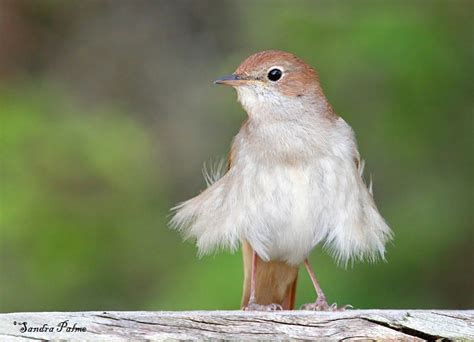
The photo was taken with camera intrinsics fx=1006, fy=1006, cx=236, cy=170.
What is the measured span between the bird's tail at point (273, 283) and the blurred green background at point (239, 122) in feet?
1.84

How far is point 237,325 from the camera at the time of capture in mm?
3229

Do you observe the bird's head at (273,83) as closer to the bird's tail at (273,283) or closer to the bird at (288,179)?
the bird at (288,179)

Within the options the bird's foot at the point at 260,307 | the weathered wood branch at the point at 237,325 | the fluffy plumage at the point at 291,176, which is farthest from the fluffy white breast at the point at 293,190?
the weathered wood branch at the point at 237,325

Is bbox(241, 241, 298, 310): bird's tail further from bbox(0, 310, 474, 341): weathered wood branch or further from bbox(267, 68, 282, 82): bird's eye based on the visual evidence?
bbox(0, 310, 474, 341): weathered wood branch

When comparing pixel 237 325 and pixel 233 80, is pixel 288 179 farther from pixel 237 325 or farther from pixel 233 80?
pixel 237 325

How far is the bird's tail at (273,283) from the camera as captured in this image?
499 cm

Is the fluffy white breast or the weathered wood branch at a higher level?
the fluffy white breast

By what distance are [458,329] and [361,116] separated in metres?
3.08

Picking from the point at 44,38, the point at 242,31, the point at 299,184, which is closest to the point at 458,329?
the point at 299,184

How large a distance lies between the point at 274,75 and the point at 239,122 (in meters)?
2.53

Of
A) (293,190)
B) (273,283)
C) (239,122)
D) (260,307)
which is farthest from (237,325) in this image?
(239,122)

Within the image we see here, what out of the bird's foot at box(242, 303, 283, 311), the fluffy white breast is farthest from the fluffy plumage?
the bird's foot at box(242, 303, 283, 311)

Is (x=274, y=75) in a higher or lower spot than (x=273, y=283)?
higher

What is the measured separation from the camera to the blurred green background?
6.08 m
